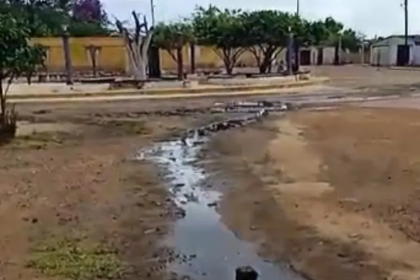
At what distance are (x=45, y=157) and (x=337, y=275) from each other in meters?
9.34

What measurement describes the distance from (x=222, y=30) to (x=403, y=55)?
3485cm

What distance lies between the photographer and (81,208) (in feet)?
34.3

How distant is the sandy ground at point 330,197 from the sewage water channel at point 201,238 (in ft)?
0.74

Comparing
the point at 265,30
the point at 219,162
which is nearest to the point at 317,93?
the point at 265,30

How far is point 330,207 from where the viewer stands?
409 inches

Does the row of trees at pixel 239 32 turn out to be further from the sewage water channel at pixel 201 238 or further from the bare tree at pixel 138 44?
the sewage water channel at pixel 201 238

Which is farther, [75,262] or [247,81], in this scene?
[247,81]

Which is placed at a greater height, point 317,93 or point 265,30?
point 265,30

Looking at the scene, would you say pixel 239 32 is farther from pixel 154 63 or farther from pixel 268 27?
pixel 154 63

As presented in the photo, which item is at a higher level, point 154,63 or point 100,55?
point 100,55

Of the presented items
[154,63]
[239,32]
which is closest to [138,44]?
[154,63]

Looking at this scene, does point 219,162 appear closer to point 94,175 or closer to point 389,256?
point 94,175

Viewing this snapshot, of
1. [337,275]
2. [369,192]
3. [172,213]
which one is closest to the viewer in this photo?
[337,275]

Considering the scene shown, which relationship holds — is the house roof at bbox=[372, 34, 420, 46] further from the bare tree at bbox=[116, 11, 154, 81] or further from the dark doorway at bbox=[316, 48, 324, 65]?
the bare tree at bbox=[116, 11, 154, 81]
